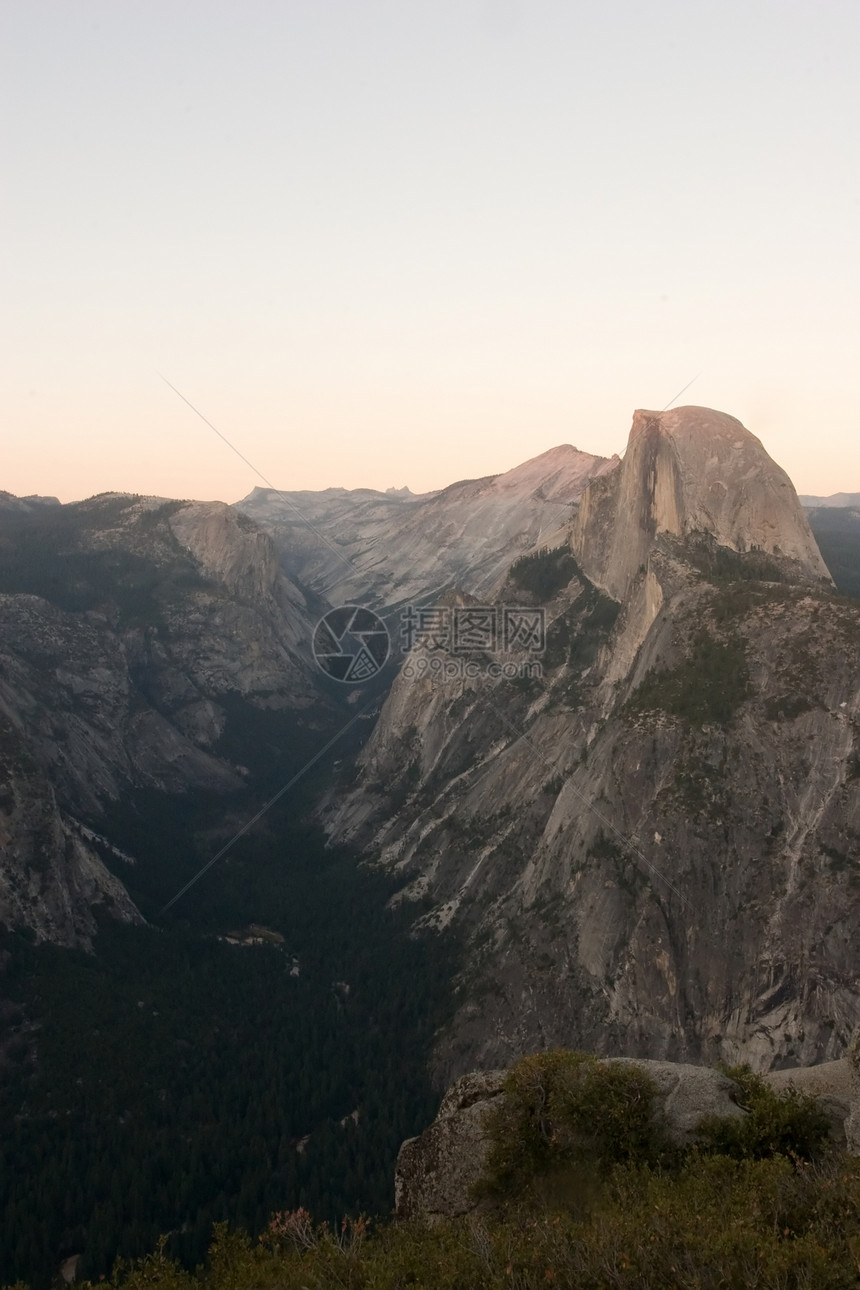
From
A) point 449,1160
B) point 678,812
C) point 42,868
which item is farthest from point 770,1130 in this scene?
point 42,868

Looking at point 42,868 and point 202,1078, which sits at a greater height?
point 42,868

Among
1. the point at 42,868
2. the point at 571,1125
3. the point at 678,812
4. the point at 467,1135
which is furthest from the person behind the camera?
the point at 42,868

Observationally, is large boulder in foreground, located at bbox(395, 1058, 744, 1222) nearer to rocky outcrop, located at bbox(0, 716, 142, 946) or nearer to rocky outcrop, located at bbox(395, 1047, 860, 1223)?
rocky outcrop, located at bbox(395, 1047, 860, 1223)

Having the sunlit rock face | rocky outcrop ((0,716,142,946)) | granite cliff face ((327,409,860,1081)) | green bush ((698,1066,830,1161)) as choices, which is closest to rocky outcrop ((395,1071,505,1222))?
green bush ((698,1066,830,1161))

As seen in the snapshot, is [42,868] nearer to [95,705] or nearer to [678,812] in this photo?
[95,705]

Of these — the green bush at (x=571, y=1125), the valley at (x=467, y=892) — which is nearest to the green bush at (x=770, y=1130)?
the green bush at (x=571, y=1125)

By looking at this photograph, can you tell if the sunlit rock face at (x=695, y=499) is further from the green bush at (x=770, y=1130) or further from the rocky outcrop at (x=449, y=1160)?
the rocky outcrop at (x=449, y=1160)
